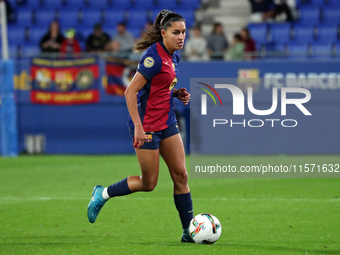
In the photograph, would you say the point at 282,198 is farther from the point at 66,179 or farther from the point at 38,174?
the point at 38,174

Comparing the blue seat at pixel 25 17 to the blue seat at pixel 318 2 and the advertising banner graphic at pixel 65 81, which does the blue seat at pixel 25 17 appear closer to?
the advertising banner graphic at pixel 65 81

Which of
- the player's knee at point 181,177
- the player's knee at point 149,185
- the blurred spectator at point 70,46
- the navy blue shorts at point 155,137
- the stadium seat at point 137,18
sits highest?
the stadium seat at point 137,18

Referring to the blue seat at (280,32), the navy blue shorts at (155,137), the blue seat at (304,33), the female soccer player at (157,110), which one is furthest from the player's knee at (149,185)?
the blue seat at (304,33)

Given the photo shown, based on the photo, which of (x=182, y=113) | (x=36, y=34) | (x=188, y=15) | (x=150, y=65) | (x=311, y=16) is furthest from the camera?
(x=188, y=15)

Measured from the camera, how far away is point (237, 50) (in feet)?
44.8

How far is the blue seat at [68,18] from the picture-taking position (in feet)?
55.5

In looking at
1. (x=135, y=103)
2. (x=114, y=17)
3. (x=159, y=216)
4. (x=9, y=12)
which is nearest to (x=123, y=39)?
(x=114, y=17)

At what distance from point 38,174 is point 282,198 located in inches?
196

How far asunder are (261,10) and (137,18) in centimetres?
382

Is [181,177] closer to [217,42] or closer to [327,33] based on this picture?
[217,42]

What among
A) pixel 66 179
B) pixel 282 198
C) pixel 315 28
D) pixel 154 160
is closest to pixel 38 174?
pixel 66 179

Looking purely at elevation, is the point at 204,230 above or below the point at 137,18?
below

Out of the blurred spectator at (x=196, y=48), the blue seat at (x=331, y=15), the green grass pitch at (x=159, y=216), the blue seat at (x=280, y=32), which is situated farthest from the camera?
the blue seat at (x=331, y=15)

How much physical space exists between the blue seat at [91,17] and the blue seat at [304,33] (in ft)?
19.9
